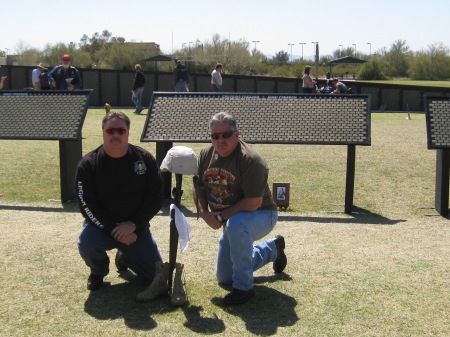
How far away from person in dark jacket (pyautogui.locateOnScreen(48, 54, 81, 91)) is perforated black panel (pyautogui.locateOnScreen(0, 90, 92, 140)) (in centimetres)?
611

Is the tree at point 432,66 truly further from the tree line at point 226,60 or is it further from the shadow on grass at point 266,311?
the shadow on grass at point 266,311

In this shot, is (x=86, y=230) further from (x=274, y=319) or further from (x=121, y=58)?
(x=121, y=58)

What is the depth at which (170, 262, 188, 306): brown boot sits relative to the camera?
5.24 m

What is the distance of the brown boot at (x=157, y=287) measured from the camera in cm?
532

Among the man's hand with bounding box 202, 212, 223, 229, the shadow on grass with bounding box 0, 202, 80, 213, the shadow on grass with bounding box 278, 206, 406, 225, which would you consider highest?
the man's hand with bounding box 202, 212, 223, 229

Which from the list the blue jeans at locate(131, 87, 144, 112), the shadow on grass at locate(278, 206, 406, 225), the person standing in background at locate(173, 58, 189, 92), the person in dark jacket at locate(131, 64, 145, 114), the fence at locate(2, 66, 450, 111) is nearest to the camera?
the shadow on grass at locate(278, 206, 406, 225)

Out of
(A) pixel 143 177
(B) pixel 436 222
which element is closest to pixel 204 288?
(A) pixel 143 177

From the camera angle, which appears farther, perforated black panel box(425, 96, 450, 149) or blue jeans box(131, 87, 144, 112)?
blue jeans box(131, 87, 144, 112)

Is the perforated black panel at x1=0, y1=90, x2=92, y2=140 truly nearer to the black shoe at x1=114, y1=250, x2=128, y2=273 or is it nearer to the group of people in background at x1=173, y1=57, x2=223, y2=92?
the black shoe at x1=114, y1=250, x2=128, y2=273

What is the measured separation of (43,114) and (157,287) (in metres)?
5.10

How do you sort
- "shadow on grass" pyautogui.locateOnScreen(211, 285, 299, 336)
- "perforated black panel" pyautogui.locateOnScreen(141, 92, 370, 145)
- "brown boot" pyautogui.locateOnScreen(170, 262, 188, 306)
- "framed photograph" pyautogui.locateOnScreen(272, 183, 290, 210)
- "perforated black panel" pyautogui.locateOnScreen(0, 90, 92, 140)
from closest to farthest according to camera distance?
1. "shadow on grass" pyautogui.locateOnScreen(211, 285, 299, 336)
2. "brown boot" pyautogui.locateOnScreen(170, 262, 188, 306)
3. "perforated black panel" pyautogui.locateOnScreen(141, 92, 370, 145)
4. "framed photograph" pyautogui.locateOnScreen(272, 183, 290, 210)
5. "perforated black panel" pyautogui.locateOnScreen(0, 90, 92, 140)

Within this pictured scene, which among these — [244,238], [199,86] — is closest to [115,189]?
[244,238]

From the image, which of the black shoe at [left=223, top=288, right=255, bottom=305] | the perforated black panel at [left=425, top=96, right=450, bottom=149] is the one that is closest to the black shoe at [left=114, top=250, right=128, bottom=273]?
the black shoe at [left=223, top=288, right=255, bottom=305]

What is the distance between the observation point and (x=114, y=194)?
5.46m
